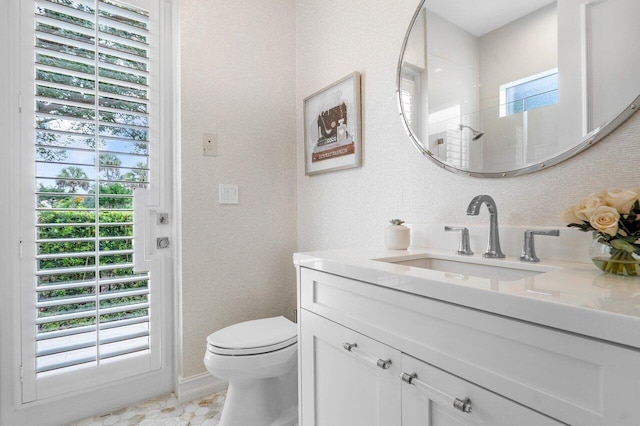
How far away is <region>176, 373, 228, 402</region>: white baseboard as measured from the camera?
66.3 inches

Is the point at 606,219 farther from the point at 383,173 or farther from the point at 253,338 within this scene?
the point at 253,338

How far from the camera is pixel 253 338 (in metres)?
1.41

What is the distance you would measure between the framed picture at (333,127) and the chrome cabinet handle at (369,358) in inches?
35.8

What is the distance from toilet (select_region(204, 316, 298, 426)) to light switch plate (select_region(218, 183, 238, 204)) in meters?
0.70

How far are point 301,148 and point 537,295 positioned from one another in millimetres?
1674

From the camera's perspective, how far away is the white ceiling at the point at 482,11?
98 centimetres

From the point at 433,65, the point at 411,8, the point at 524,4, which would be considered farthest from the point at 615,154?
the point at 411,8

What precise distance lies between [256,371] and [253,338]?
14 centimetres

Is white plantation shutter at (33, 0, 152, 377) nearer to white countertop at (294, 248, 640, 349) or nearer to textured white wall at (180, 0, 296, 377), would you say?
textured white wall at (180, 0, 296, 377)

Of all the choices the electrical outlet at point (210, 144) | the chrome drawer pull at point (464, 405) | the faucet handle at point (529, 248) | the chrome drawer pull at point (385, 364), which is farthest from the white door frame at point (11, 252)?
the faucet handle at point (529, 248)

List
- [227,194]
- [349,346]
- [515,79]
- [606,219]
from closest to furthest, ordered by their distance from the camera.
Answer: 1. [606,219]
2. [349,346]
3. [515,79]
4. [227,194]

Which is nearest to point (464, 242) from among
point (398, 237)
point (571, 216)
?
point (398, 237)

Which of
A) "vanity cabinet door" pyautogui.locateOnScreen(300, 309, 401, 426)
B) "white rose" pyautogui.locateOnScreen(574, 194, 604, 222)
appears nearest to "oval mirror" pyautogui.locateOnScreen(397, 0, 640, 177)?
"white rose" pyautogui.locateOnScreen(574, 194, 604, 222)

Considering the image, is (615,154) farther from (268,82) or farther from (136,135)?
(136,135)
